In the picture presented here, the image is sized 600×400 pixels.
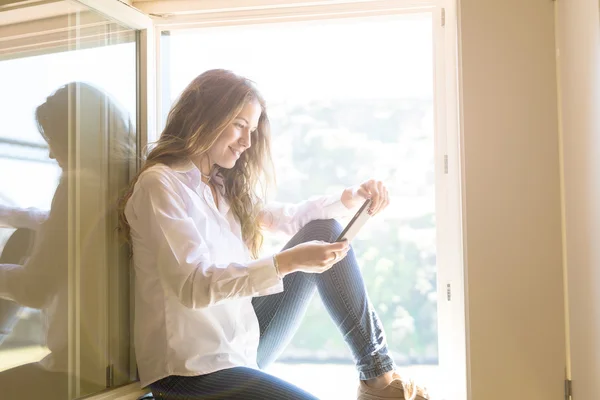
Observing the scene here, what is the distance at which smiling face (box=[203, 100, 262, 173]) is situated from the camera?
1.79 metres

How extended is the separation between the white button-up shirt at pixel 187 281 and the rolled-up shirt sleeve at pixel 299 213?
0.76 feet

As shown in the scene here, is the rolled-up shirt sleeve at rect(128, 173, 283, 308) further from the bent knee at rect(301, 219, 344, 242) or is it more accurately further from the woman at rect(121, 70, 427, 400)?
the bent knee at rect(301, 219, 344, 242)

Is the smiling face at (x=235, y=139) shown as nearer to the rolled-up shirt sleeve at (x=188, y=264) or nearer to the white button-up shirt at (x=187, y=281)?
the white button-up shirt at (x=187, y=281)

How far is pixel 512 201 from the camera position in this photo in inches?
72.9

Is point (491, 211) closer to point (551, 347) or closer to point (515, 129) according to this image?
point (515, 129)

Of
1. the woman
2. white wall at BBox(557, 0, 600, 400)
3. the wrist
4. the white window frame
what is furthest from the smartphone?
white wall at BBox(557, 0, 600, 400)

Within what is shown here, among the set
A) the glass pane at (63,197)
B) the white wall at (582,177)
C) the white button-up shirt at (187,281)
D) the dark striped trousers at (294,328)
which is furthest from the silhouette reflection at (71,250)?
the white wall at (582,177)

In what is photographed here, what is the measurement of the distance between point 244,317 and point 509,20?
1.10 meters

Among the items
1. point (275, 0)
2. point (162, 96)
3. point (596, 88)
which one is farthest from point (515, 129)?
point (162, 96)

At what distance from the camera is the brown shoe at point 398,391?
1712 millimetres

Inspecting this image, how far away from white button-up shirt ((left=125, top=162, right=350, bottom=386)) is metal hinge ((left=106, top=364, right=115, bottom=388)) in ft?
0.42

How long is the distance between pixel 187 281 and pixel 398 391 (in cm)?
63

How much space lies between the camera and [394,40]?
7.70 ft

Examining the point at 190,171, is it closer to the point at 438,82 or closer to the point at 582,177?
the point at 438,82
